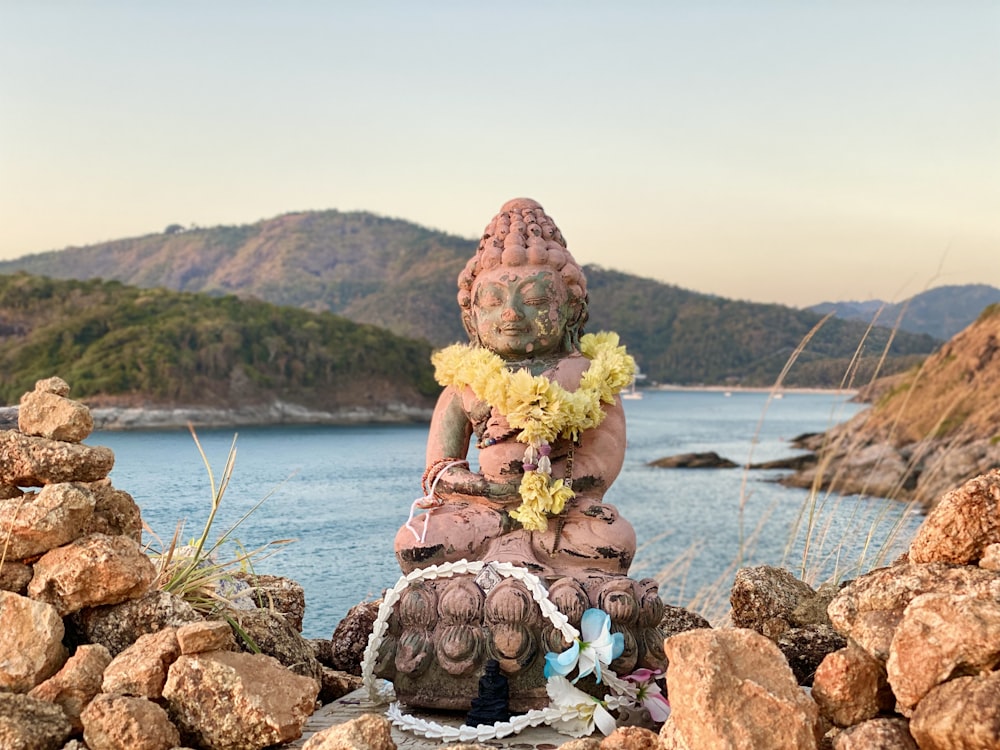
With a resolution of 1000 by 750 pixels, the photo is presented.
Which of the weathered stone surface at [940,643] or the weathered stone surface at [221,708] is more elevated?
the weathered stone surface at [940,643]

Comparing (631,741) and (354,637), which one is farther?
(354,637)

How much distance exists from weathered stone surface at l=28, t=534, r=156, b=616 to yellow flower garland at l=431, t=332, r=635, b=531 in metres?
1.68

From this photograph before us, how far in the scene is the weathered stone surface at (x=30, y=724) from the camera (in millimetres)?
3199

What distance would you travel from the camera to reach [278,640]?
4305 mm

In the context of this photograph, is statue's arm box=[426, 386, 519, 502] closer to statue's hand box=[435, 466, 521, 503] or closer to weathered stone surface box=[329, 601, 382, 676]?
statue's hand box=[435, 466, 521, 503]

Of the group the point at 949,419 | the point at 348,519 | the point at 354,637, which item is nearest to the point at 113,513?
the point at 354,637

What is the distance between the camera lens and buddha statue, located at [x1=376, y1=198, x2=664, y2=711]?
13.6 ft

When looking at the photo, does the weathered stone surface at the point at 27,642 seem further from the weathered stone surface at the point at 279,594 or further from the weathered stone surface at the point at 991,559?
the weathered stone surface at the point at 991,559

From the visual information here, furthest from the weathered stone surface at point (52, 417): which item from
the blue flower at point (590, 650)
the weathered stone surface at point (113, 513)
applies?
the blue flower at point (590, 650)

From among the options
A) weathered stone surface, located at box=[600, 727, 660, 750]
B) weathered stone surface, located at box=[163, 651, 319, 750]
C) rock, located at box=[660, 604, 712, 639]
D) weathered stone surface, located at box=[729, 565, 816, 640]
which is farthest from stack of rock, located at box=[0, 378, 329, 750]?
weathered stone surface, located at box=[729, 565, 816, 640]

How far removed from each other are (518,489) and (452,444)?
45cm

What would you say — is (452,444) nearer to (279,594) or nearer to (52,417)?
(279,594)

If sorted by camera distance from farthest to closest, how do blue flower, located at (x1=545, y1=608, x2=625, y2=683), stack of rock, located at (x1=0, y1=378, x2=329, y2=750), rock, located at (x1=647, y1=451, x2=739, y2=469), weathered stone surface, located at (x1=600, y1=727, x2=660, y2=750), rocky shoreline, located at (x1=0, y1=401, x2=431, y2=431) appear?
→ rock, located at (x1=647, y1=451, x2=739, y2=469) → rocky shoreline, located at (x1=0, y1=401, x2=431, y2=431) → blue flower, located at (x1=545, y1=608, x2=625, y2=683) → stack of rock, located at (x1=0, y1=378, x2=329, y2=750) → weathered stone surface, located at (x1=600, y1=727, x2=660, y2=750)

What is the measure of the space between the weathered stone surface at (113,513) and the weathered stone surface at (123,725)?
87cm
